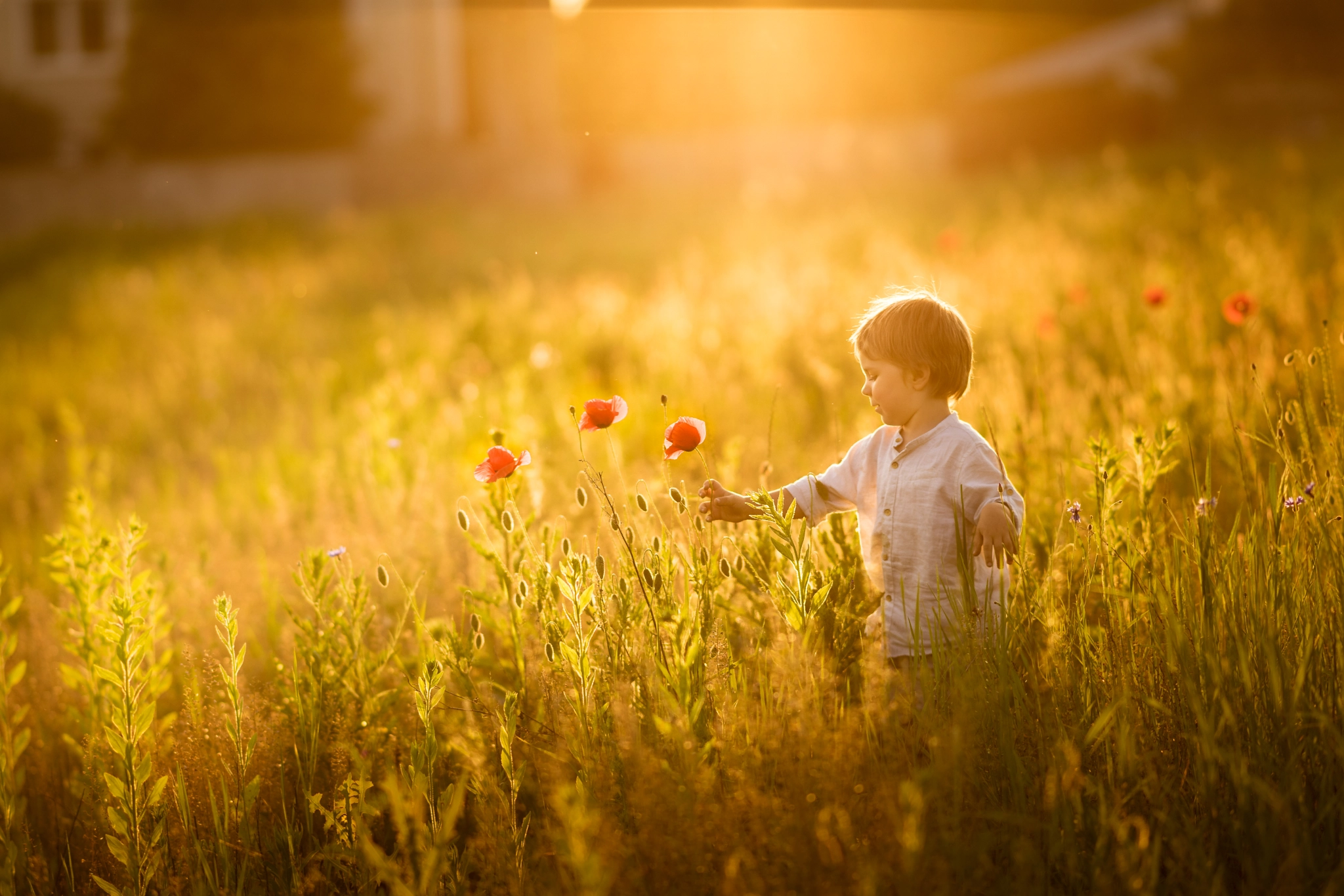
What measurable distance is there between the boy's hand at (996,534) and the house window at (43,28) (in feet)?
87.4

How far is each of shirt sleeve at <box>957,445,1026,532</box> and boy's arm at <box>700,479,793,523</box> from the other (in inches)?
14.5

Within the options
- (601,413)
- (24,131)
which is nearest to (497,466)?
(601,413)

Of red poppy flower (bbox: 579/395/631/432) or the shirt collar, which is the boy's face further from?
red poppy flower (bbox: 579/395/631/432)

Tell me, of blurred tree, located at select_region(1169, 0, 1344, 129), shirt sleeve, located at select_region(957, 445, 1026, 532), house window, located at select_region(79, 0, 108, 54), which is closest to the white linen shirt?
shirt sleeve, located at select_region(957, 445, 1026, 532)

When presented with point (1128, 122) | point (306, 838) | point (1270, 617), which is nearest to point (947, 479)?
point (1270, 617)

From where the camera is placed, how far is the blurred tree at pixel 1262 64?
17.8 meters

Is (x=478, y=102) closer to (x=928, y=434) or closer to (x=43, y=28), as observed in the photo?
(x=43, y=28)

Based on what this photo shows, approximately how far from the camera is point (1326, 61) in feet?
60.1

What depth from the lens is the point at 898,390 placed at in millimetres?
2096

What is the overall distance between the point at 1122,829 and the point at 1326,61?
71.6 ft

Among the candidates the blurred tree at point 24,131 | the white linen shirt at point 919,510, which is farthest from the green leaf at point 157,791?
the blurred tree at point 24,131

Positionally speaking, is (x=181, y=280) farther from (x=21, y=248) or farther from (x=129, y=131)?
(x=129, y=131)

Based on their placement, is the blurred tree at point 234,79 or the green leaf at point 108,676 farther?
the blurred tree at point 234,79

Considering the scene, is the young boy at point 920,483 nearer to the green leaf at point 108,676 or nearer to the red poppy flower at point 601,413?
the red poppy flower at point 601,413
